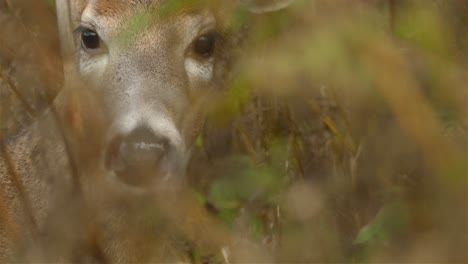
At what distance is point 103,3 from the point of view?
3900 mm

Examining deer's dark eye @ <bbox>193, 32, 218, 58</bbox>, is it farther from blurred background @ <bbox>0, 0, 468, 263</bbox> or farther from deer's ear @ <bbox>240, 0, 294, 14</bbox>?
deer's ear @ <bbox>240, 0, 294, 14</bbox>

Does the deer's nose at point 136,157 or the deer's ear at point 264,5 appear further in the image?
the deer's ear at point 264,5

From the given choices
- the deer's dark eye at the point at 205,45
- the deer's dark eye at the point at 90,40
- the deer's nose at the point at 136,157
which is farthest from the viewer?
the deer's dark eye at the point at 205,45

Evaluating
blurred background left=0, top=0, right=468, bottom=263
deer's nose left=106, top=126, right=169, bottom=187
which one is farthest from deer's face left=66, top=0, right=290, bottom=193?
blurred background left=0, top=0, right=468, bottom=263

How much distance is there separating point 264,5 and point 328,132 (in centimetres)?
112

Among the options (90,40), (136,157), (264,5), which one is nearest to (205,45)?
(264,5)

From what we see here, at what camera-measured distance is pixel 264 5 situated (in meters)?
3.89

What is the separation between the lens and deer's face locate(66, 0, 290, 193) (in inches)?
129

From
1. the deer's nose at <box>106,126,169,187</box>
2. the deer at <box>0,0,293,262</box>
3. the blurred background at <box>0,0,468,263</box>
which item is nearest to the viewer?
the blurred background at <box>0,0,468,263</box>

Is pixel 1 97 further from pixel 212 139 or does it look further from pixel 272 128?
pixel 272 128

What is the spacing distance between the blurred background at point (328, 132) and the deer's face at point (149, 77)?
17 centimetres

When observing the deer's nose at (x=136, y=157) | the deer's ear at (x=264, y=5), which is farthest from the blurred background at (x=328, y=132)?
the deer's nose at (x=136, y=157)

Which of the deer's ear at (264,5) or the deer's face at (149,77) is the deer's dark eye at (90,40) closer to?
the deer's face at (149,77)

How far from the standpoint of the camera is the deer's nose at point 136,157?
320 cm
